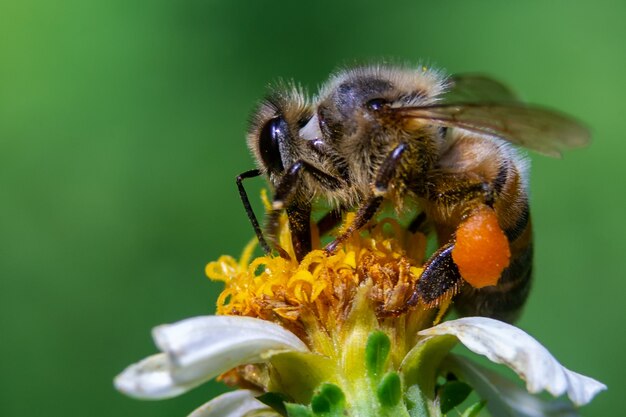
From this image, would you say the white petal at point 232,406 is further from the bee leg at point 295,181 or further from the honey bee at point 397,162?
the bee leg at point 295,181

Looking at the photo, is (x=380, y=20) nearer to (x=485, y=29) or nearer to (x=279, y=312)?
(x=485, y=29)

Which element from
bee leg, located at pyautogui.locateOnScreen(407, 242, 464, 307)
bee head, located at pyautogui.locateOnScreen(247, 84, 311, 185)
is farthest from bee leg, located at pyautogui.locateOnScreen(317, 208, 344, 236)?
A: bee leg, located at pyautogui.locateOnScreen(407, 242, 464, 307)

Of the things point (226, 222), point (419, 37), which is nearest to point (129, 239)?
point (226, 222)

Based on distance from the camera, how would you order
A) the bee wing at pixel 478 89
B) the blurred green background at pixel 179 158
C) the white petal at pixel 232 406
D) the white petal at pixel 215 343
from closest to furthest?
the white petal at pixel 215 343 < the white petal at pixel 232 406 < the bee wing at pixel 478 89 < the blurred green background at pixel 179 158

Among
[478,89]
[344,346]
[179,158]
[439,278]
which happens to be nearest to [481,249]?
[439,278]

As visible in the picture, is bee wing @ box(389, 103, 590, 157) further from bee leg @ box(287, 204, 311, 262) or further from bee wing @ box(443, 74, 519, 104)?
bee wing @ box(443, 74, 519, 104)

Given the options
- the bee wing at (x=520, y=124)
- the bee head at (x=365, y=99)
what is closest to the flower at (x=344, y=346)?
the bee head at (x=365, y=99)
